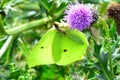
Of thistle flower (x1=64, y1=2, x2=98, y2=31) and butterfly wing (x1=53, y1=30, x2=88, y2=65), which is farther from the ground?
thistle flower (x1=64, y1=2, x2=98, y2=31)

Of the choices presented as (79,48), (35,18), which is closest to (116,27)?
(79,48)

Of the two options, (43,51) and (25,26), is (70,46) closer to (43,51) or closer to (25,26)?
(43,51)

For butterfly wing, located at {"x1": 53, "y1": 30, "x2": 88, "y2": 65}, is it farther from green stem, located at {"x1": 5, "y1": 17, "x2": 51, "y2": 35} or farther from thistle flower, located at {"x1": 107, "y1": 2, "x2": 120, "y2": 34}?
green stem, located at {"x1": 5, "y1": 17, "x2": 51, "y2": 35}

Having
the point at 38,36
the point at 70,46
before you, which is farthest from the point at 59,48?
the point at 38,36

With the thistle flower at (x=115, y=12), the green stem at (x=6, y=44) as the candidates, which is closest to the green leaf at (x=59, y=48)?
the thistle flower at (x=115, y=12)

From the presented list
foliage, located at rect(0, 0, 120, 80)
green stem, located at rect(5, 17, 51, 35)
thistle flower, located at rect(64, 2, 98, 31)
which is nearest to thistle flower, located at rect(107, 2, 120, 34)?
foliage, located at rect(0, 0, 120, 80)

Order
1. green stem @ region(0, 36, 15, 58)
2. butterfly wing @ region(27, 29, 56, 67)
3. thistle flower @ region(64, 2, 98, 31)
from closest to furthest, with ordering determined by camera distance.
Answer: thistle flower @ region(64, 2, 98, 31)
butterfly wing @ region(27, 29, 56, 67)
green stem @ region(0, 36, 15, 58)

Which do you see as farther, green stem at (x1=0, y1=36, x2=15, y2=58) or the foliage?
green stem at (x1=0, y1=36, x2=15, y2=58)
